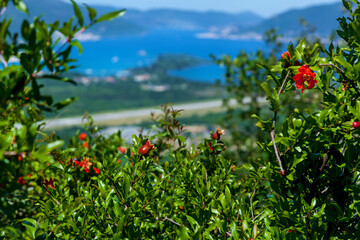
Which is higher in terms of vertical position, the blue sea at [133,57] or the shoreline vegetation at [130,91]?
the blue sea at [133,57]

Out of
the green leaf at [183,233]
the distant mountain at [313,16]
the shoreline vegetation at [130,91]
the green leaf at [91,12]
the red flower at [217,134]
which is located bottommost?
the shoreline vegetation at [130,91]

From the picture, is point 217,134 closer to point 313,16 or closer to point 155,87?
point 155,87

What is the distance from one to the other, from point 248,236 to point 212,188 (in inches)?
18.3

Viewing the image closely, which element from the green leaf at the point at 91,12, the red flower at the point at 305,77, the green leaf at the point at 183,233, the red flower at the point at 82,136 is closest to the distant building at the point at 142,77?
the red flower at the point at 82,136

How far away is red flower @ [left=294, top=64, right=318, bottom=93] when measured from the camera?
5.10 ft

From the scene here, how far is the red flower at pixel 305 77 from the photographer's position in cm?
155

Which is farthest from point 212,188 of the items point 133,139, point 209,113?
point 209,113

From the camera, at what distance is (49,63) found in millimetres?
976

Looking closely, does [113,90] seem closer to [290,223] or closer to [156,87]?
[156,87]

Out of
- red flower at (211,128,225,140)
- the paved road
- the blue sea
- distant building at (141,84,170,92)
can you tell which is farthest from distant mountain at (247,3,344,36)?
red flower at (211,128,225,140)

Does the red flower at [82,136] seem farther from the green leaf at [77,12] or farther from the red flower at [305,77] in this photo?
the green leaf at [77,12]

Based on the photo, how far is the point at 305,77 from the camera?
1.57 m

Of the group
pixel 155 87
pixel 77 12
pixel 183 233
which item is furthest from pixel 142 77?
pixel 77 12

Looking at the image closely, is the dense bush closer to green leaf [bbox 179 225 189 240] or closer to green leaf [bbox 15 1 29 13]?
green leaf [bbox 179 225 189 240]
